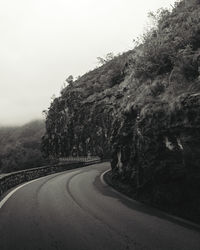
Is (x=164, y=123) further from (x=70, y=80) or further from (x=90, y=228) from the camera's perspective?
(x=70, y=80)

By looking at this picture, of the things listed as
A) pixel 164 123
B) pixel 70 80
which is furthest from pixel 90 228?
pixel 70 80

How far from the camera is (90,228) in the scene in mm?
6121

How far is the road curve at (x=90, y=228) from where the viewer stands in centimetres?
502

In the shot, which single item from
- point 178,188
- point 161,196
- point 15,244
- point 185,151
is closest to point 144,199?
point 161,196

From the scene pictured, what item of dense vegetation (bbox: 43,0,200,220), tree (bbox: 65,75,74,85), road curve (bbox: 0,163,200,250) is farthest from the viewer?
tree (bbox: 65,75,74,85)

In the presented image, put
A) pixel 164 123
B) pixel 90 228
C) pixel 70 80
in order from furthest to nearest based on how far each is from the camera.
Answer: pixel 70 80
pixel 164 123
pixel 90 228

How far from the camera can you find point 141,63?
1444 centimetres

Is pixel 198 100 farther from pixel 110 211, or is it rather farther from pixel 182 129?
pixel 110 211

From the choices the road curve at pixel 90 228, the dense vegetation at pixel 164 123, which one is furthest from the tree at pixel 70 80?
the road curve at pixel 90 228

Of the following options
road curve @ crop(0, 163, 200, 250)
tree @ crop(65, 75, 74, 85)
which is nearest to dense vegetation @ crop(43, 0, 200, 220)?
road curve @ crop(0, 163, 200, 250)

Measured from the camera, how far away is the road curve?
16.5ft

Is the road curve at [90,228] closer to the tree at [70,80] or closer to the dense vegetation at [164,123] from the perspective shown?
the dense vegetation at [164,123]

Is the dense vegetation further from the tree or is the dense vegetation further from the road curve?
the tree

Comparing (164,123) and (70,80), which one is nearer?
(164,123)
